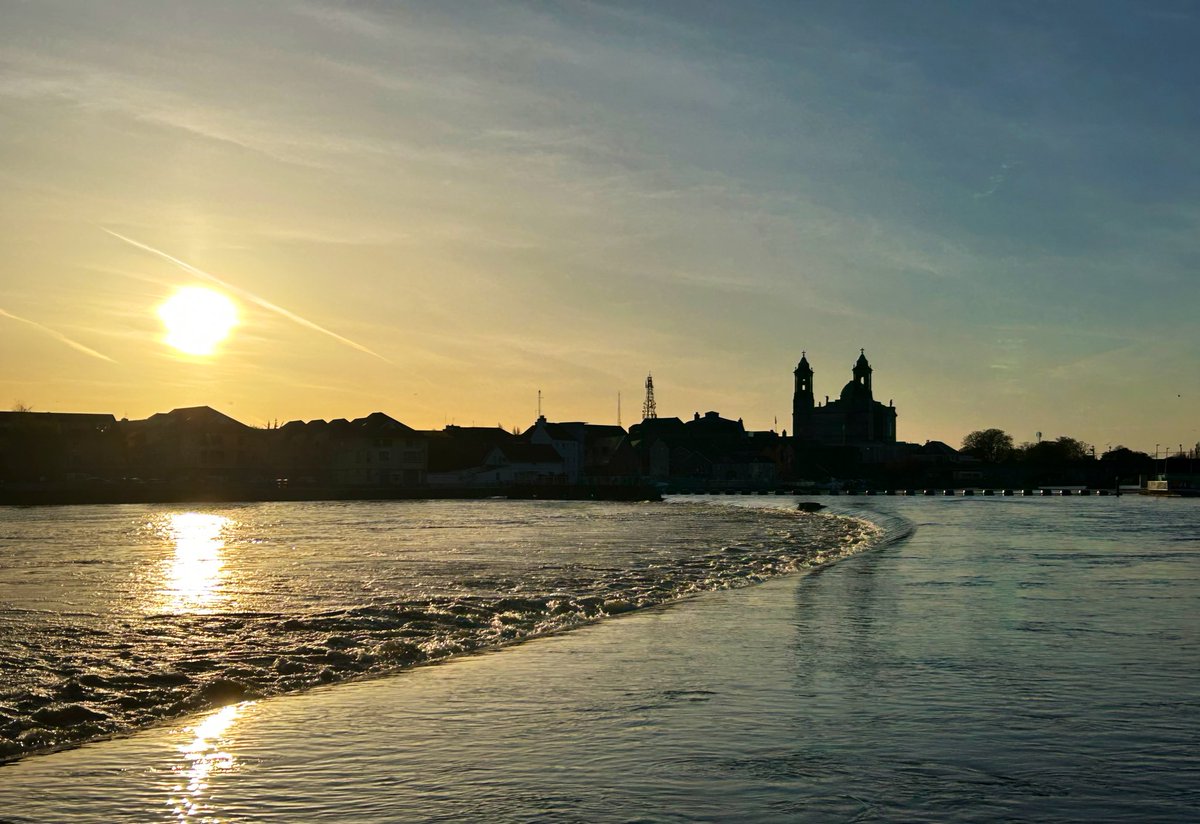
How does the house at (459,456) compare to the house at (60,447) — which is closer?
the house at (60,447)

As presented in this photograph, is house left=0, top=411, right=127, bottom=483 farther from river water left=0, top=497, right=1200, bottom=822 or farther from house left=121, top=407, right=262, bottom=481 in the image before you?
river water left=0, top=497, right=1200, bottom=822

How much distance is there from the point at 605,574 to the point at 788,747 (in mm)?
24907

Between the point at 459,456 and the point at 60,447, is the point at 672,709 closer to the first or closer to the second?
the point at 60,447

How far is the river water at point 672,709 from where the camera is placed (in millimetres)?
10266

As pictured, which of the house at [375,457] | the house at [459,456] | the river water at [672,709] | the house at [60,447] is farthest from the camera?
the house at [459,456]

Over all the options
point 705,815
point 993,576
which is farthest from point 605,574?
point 705,815

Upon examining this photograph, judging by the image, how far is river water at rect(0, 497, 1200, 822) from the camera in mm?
10266

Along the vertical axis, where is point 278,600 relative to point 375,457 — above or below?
below

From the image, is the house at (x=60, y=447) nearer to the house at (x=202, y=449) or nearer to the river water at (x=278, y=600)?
the house at (x=202, y=449)

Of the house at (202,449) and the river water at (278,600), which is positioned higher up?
the house at (202,449)

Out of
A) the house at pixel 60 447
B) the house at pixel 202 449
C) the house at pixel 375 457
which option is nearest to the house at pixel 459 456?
the house at pixel 375 457

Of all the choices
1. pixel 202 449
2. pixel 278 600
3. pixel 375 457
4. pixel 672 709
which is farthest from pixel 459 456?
pixel 672 709

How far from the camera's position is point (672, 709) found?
14.2 m

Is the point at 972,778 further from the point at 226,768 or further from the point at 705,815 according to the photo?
the point at 226,768
